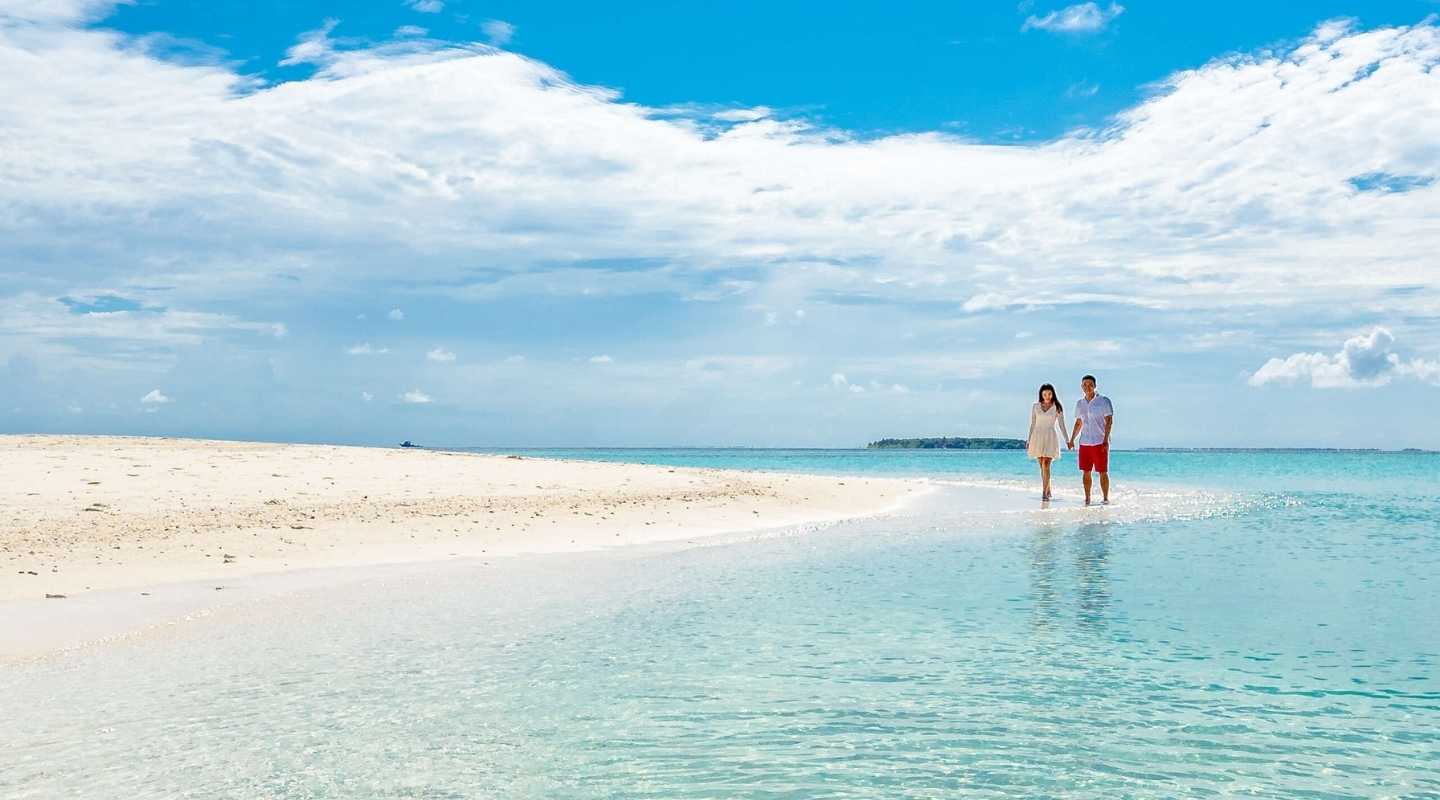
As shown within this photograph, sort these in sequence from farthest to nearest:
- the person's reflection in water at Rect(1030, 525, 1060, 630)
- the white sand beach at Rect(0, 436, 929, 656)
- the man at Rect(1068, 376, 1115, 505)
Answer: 1. the man at Rect(1068, 376, 1115, 505)
2. the white sand beach at Rect(0, 436, 929, 656)
3. the person's reflection in water at Rect(1030, 525, 1060, 630)

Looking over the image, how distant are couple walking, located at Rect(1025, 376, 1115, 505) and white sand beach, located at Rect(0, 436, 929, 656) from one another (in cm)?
460

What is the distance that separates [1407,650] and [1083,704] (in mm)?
4204

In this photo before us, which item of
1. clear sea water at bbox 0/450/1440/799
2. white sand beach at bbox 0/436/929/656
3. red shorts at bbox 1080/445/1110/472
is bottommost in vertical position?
clear sea water at bbox 0/450/1440/799

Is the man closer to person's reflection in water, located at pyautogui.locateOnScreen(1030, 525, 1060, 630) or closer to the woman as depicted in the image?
the woman

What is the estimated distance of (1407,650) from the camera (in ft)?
31.6

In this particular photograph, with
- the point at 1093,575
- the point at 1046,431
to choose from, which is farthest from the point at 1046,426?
the point at 1093,575

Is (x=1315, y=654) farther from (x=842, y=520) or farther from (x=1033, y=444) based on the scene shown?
(x=1033, y=444)

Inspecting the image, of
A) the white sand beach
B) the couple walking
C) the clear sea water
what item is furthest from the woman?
the clear sea water

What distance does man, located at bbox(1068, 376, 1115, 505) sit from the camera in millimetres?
26172

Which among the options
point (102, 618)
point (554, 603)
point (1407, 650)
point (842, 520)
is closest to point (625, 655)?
point (554, 603)

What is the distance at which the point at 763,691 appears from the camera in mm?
8062

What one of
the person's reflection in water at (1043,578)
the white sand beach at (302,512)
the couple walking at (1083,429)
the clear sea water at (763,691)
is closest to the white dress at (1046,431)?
the couple walking at (1083,429)

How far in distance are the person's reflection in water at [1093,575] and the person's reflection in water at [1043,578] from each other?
0.31 metres

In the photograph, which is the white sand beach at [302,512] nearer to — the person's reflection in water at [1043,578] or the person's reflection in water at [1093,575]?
the person's reflection in water at [1043,578]
